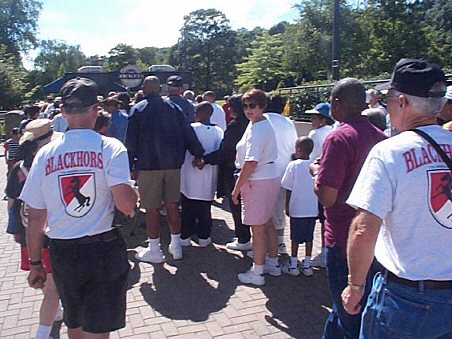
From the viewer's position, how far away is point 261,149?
401cm

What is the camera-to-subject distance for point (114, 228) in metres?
2.57

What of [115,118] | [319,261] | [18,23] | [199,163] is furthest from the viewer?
[18,23]

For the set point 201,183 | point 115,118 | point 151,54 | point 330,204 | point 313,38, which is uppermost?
point 151,54

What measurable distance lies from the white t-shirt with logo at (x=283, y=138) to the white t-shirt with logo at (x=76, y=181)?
97.0 inches

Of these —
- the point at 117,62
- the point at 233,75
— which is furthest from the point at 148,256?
the point at 117,62

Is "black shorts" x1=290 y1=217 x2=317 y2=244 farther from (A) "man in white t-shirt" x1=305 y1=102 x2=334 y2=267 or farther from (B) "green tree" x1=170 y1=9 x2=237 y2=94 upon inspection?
(B) "green tree" x1=170 y1=9 x2=237 y2=94

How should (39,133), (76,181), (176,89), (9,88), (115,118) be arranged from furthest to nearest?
(9,88) < (115,118) < (176,89) < (39,133) < (76,181)

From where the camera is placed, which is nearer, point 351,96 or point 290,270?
point 351,96

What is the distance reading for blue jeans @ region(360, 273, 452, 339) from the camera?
178 centimetres

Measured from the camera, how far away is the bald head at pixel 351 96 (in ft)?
8.89

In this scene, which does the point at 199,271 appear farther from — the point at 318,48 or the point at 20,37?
the point at 20,37

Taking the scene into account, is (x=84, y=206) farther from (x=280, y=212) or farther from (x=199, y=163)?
(x=199, y=163)

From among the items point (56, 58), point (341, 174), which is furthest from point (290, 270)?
point (56, 58)

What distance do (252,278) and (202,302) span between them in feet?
1.96
